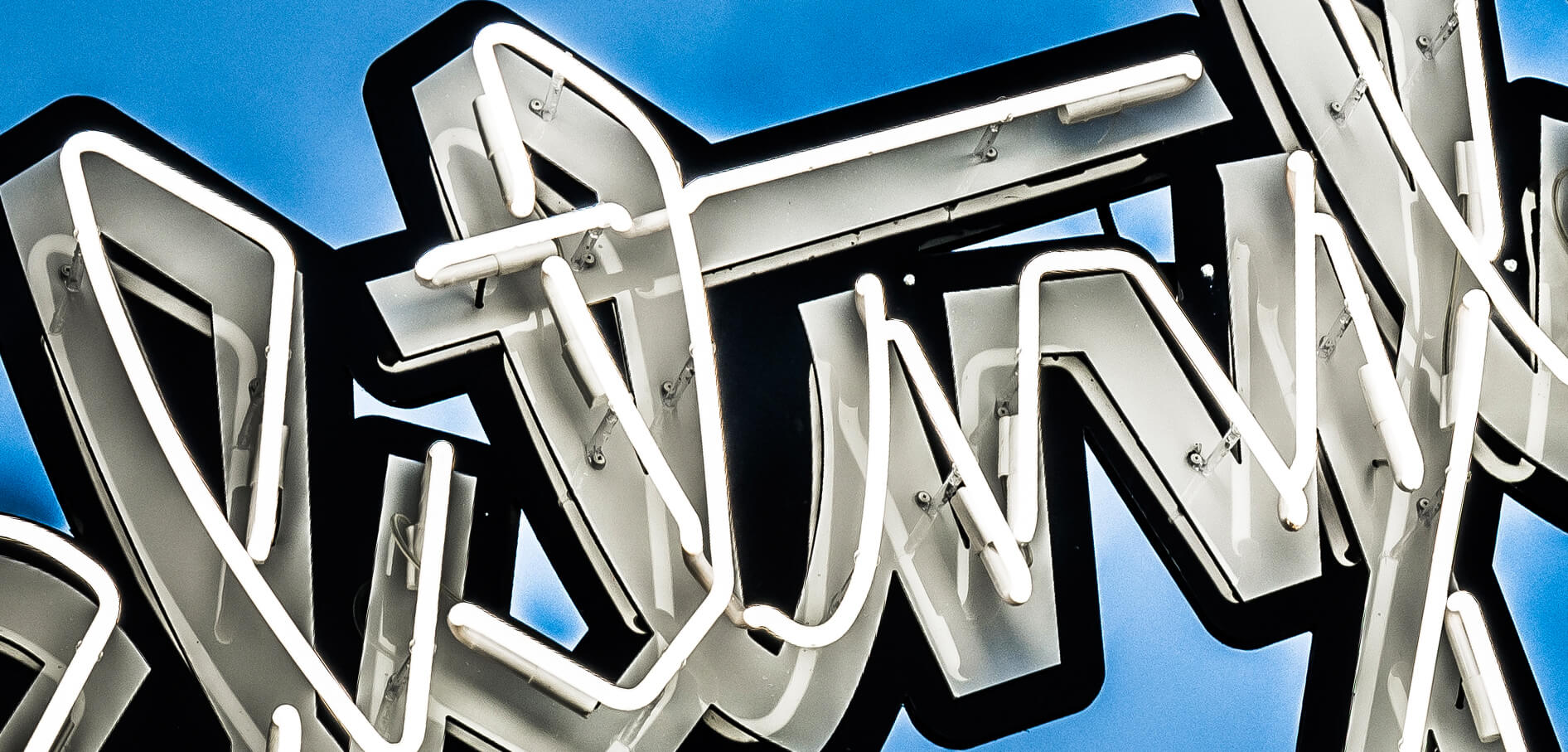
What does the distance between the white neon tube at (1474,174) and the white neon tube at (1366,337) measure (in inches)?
6.8

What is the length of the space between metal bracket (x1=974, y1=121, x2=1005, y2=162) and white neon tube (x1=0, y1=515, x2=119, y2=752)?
68.6 inches

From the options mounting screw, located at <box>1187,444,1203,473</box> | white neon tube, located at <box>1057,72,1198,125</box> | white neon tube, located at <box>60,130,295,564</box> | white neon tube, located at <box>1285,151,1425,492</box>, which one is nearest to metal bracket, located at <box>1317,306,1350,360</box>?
white neon tube, located at <box>1285,151,1425,492</box>

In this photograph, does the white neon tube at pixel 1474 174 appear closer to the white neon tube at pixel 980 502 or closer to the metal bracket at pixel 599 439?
the white neon tube at pixel 980 502

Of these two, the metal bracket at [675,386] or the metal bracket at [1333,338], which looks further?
the metal bracket at [1333,338]

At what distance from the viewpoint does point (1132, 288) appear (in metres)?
2.86

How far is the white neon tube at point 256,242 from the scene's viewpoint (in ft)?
7.48

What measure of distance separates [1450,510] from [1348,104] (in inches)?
34.8

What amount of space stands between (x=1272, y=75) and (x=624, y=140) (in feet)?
4.54

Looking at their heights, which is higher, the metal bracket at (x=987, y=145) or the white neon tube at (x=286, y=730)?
the metal bracket at (x=987, y=145)

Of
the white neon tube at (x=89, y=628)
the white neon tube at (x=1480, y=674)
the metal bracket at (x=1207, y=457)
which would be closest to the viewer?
the white neon tube at (x=89, y=628)

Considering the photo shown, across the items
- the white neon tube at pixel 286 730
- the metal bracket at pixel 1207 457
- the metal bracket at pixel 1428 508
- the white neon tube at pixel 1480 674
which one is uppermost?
the metal bracket at pixel 1207 457

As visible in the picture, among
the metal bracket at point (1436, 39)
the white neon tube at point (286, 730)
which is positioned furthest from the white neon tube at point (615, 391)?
the metal bracket at point (1436, 39)

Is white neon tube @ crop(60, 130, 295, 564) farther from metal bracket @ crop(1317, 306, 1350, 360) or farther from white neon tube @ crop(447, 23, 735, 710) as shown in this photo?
metal bracket @ crop(1317, 306, 1350, 360)

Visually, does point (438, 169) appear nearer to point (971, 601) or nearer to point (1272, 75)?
point (971, 601)
